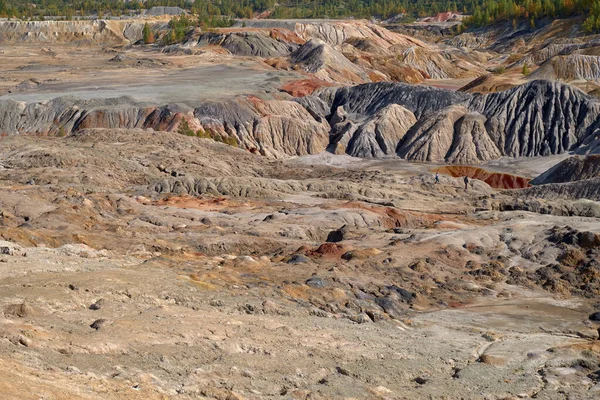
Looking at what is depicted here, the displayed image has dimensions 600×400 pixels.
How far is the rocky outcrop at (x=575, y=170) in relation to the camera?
4975 cm

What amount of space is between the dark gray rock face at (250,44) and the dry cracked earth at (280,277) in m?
51.5

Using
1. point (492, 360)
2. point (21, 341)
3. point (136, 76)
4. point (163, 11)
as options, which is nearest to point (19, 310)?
point (21, 341)

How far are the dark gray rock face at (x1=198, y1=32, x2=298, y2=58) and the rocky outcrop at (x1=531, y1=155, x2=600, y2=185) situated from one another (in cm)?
6022

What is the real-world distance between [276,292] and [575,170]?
106 feet

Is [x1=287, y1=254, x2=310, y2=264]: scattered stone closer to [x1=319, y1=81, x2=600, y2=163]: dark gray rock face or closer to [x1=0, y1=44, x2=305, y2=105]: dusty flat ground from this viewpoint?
[x1=319, y1=81, x2=600, y2=163]: dark gray rock face

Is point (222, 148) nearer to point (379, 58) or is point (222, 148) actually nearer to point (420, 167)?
point (420, 167)

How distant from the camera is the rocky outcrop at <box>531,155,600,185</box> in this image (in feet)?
163

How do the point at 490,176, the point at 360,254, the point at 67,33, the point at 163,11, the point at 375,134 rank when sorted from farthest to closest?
the point at 163,11, the point at 67,33, the point at 375,134, the point at 490,176, the point at 360,254

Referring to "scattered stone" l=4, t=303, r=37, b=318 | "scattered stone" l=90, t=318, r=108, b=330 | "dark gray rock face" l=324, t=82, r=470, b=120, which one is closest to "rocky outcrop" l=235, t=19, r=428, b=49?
"dark gray rock face" l=324, t=82, r=470, b=120

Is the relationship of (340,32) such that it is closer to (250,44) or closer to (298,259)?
(250,44)

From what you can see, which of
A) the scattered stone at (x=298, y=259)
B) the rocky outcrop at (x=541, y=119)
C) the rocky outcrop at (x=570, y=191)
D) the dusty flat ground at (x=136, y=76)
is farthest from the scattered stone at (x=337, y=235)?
the dusty flat ground at (x=136, y=76)

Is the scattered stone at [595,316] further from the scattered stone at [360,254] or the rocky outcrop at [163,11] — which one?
the rocky outcrop at [163,11]

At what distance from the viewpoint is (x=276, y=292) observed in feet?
76.7

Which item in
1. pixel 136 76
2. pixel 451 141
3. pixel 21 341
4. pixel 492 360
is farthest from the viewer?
pixel 136 76
